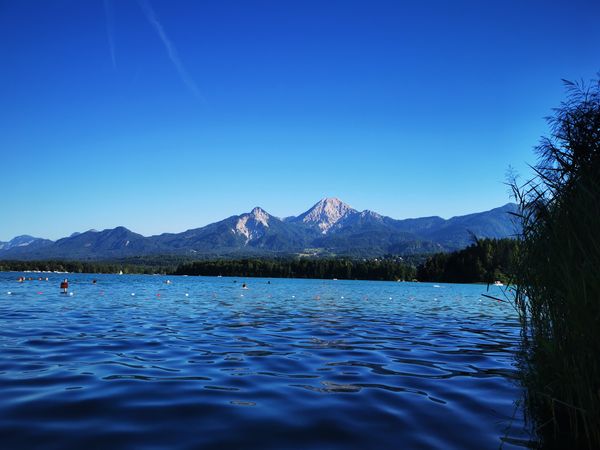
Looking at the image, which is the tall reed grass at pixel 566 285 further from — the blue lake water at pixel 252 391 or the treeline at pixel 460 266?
the treeline at pixel 460 266

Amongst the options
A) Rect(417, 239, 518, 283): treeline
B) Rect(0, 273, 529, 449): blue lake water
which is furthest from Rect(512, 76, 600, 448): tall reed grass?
Rect(417, 239, 518, 283): treeline

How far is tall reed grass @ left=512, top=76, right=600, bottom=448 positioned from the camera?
23.5 ft

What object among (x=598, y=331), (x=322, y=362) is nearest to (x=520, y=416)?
(x=598, y=331)

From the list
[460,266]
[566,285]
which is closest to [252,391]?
[566,285]

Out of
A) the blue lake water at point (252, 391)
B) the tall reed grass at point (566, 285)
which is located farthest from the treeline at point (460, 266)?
the tall reed grass at point (566, 285)

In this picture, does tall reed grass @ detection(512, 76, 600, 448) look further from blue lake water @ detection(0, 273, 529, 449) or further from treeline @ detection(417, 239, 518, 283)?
treeline @ detection(417, 239, 518, 283)

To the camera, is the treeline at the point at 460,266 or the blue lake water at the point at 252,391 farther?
the treeline at the point at 460,266

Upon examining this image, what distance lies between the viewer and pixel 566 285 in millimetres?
7371

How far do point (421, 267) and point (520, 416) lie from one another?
195m

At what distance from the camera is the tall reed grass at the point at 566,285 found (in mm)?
7148

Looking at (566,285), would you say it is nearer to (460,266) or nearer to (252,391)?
(252,391)

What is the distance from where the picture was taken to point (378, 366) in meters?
14.2

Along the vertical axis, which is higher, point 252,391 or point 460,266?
point 460,266

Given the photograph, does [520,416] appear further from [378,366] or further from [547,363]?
[378,366]
